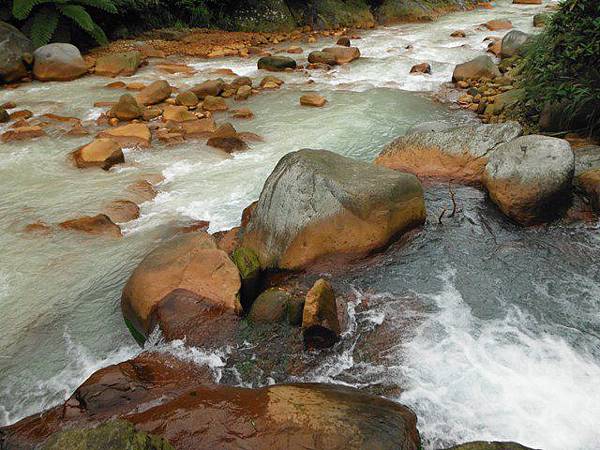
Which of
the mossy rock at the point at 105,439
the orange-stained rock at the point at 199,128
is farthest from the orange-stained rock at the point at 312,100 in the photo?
the mossy rock at the point at 105,439

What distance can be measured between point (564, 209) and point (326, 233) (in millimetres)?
2464

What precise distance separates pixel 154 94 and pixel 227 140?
2654 millimetres

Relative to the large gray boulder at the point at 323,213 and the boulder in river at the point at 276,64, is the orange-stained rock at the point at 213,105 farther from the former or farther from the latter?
the large gray boulder at the point at 323,213

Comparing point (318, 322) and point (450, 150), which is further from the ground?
point (318, 322)

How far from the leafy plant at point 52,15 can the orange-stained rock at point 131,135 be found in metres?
5.02

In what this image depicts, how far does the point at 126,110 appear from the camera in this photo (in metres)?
8.38

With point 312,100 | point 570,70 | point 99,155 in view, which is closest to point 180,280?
point 99,155

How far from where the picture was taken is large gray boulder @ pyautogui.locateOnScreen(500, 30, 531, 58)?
34.9 feet

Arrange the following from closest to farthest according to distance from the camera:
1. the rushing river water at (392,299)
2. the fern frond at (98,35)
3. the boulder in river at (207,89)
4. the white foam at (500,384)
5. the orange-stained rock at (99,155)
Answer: the white foam at (500,384) < the rushing river water at (392,299) < the orange-stained rock at (99,155) < the boulder in river at (207,89) < the fern frond at (98,35)

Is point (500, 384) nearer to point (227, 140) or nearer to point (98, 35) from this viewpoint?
point (227, 140)

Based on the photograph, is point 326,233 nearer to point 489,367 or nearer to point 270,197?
point 270,197

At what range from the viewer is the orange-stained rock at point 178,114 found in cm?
832

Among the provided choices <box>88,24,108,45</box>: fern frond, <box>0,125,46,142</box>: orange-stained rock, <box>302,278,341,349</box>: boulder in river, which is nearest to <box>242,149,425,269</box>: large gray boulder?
<box>302,278,341,349</box>: boulder in river

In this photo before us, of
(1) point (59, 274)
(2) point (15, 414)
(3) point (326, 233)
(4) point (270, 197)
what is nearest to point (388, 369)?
(3) point (326, 233)
